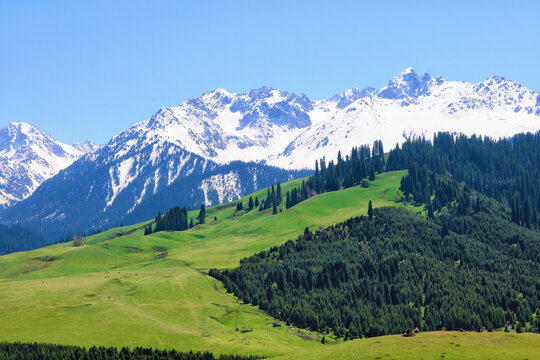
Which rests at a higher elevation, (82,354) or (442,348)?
(442,348)

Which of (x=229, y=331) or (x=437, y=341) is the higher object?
(x=437, y=341)

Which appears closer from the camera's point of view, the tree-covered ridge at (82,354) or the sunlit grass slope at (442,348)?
the sunlit grass slope at (442,348)

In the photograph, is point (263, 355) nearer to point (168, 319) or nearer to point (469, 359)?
point (168, 319)

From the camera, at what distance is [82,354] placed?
136m

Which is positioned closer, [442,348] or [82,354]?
[442,348]

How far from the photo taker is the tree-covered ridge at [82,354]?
131500 millimetres

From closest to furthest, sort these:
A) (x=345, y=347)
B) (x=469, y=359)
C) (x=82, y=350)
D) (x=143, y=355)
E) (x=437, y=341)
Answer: (x=469, y=359), (x=437, y=341), (x=345, y=347), (x=143, y=355), (x=82, y=350)

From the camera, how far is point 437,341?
92.6 meters

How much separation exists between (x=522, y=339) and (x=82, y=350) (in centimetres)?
10807

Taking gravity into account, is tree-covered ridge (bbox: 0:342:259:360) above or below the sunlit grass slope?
below

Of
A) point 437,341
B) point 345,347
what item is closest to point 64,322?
point 345,347

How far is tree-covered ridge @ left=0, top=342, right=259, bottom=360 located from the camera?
132 m

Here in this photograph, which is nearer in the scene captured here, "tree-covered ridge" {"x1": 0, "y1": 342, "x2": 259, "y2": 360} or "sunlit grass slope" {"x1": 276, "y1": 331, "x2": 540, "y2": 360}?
"sunlit grass slope" {"x1": 276, "y1": 331, "x2": 540, "y2": 360}

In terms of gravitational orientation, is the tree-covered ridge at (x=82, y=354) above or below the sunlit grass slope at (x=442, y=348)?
below
